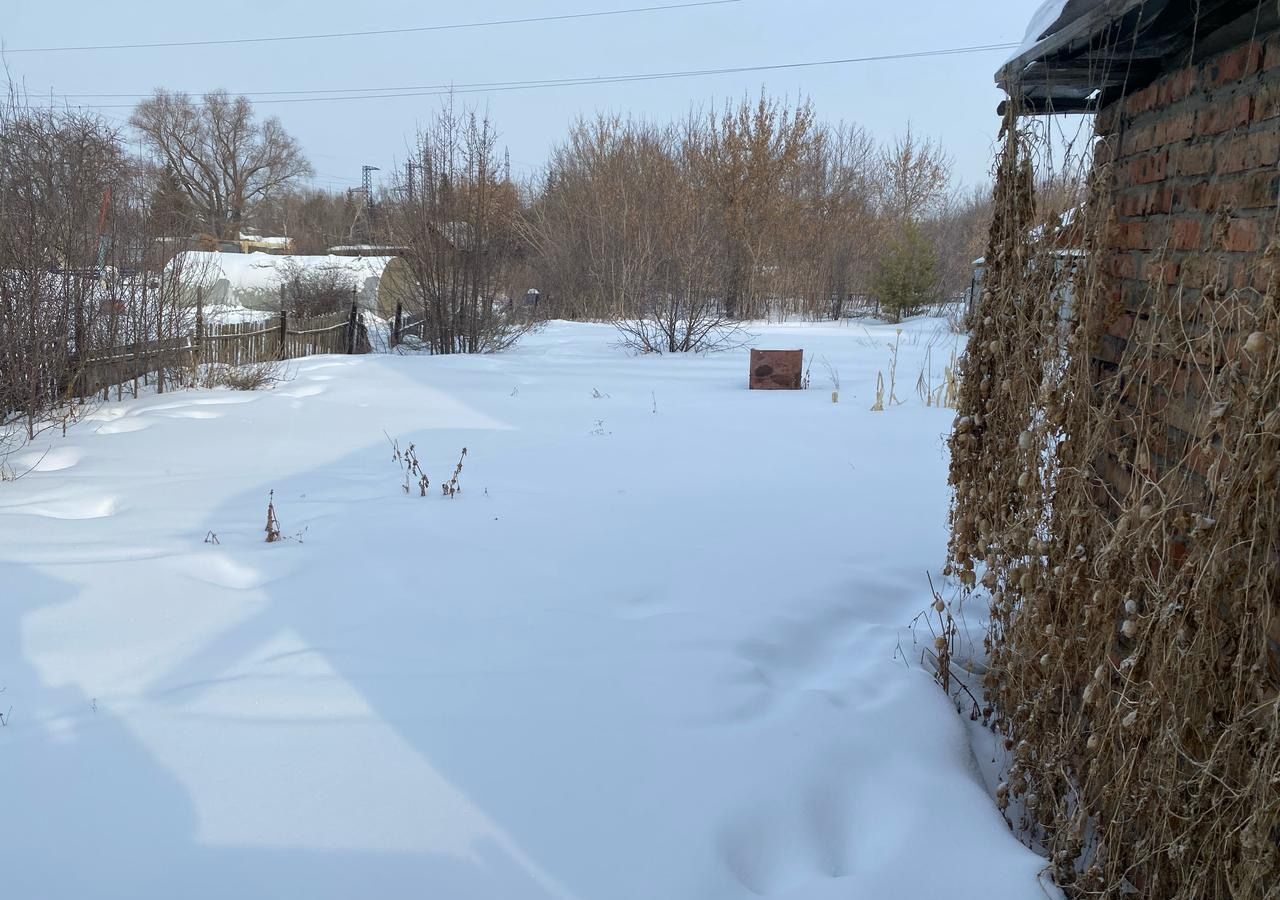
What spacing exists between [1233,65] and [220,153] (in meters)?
51.3

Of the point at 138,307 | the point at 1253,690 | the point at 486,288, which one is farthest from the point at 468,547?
the point at 486,288

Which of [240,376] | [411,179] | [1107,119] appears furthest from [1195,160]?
[411,179]

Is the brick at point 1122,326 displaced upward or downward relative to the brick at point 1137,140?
downward

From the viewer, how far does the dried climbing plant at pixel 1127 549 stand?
1.48 metres

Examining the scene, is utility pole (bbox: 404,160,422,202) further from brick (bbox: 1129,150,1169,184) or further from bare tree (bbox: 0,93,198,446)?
brick (bbox: 1129,150,1169,184)

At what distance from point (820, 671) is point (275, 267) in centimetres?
1912

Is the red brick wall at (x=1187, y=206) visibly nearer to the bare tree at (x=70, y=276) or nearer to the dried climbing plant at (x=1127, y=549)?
the dried climbing plant at (x=1127, y=549)

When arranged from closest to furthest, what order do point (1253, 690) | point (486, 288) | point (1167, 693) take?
point (1253, 690), point (1167, 693), point (486, 288)

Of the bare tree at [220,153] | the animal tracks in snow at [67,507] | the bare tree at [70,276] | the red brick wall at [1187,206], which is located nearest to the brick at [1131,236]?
the red brick wall at [1187,206]

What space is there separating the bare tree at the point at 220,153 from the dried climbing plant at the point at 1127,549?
44.8 m

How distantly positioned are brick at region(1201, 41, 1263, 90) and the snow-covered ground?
1698mm

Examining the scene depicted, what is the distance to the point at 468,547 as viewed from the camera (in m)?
3.80

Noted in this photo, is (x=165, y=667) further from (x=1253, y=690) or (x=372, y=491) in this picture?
(x=1253, y=690)

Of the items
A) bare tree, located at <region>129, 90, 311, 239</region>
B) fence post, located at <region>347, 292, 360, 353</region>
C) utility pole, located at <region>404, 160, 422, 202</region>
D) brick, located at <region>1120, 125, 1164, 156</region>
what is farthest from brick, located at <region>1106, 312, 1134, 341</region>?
bare tree, located at <region>129, 90, 311, 239</region>
